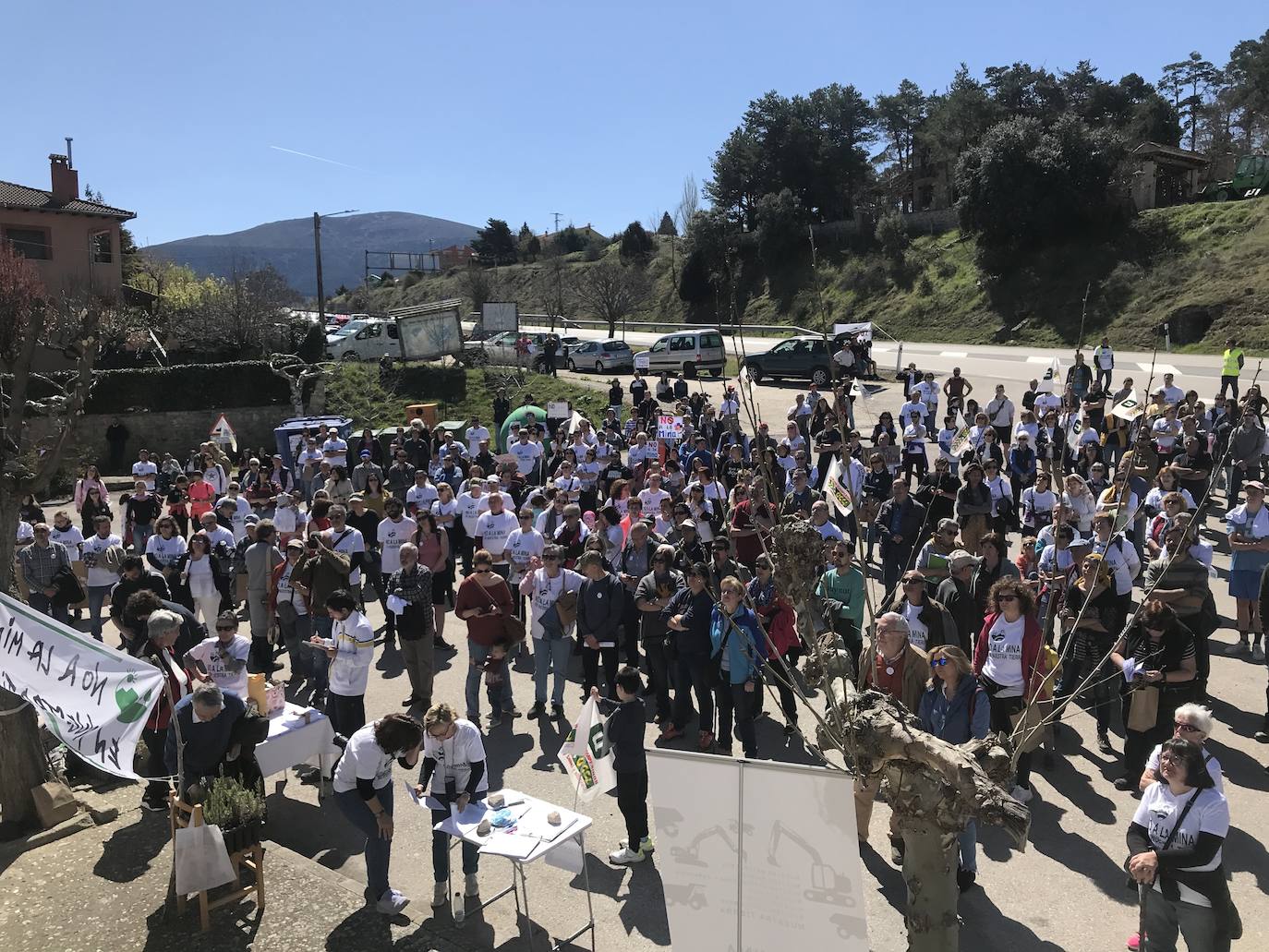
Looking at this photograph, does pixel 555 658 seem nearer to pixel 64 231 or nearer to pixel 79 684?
pixel 79 684

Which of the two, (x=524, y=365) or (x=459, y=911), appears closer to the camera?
(x=459, y=911)

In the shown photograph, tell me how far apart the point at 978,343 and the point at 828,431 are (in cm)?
2634

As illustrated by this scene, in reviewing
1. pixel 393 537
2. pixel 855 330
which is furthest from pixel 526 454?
pixel 855 330

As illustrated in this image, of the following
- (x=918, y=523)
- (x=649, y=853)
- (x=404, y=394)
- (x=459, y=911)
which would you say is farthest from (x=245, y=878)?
(x=404, y=394)

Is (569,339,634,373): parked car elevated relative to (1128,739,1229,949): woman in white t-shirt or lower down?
elevated

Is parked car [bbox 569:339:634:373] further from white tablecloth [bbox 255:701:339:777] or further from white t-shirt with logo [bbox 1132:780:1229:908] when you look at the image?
white t-shirt with logo [bbox 1132:780:1229:908]

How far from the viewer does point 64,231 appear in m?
42.1

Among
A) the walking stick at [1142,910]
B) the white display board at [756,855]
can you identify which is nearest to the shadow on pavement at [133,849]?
the white display board at [756,855]

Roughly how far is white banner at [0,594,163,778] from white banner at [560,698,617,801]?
8.63 feet

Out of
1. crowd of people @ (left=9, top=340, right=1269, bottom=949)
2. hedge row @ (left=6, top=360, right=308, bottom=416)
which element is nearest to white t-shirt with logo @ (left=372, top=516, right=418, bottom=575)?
crowd of people @ (left=9, top=340, right=1269, bottom=949)

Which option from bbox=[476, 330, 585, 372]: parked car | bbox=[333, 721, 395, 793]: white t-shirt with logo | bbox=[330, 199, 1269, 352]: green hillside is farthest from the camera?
bbox=[476, 330, 585, 372]: parked car

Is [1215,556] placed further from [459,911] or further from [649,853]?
[459,911]

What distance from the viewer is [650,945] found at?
5590mm

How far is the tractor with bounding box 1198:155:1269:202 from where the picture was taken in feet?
128
